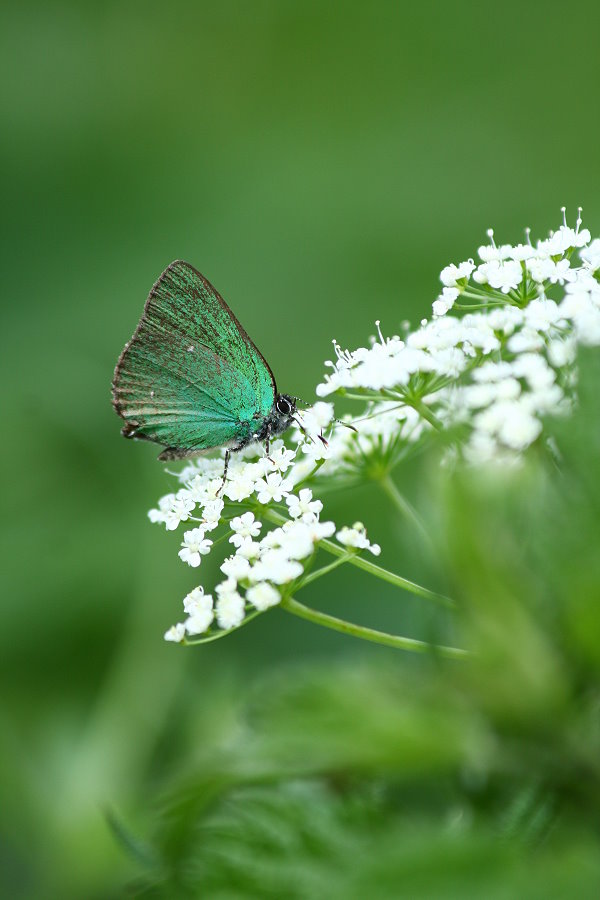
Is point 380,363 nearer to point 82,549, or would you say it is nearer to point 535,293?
point 535,293

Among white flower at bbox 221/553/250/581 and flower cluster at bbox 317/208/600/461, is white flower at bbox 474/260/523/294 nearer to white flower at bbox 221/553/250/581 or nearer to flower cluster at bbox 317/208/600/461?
flower cluster at bbox 317/208/600/461

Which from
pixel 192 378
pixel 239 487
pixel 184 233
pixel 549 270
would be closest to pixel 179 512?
pixel 239 487

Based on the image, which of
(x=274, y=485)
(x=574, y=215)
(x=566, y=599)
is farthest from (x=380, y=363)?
(x=574, y=215)

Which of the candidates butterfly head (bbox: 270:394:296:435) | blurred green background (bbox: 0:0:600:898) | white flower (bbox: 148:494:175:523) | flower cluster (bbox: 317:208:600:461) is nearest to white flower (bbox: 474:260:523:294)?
flower cluster (bbox: 317:208:600:461)

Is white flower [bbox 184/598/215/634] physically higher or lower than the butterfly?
lower

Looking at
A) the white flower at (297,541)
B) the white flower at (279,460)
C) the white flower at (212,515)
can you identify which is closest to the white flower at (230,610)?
the white flower at (297,541)

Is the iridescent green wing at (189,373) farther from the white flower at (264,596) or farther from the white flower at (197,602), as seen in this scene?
the white flower at (264,596)

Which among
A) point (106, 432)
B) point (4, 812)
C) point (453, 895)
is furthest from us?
point (106, 432)

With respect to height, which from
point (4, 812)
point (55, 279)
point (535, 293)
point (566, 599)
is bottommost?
point (4, 812)
